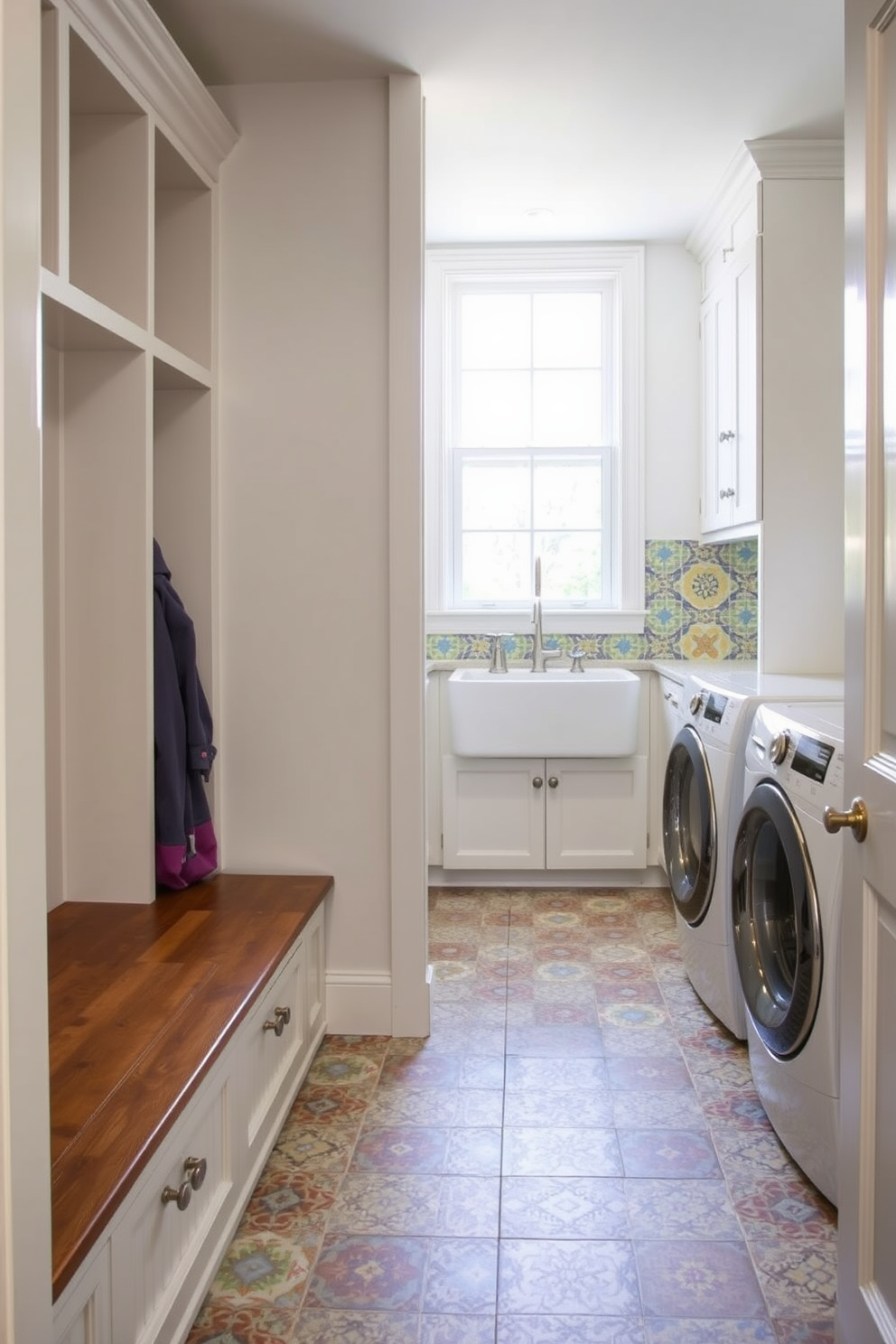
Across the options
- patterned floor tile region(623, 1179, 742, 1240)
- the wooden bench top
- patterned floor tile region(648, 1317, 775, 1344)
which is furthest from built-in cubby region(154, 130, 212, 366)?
patterned floor tile region(648, 1317, 775, 1344)

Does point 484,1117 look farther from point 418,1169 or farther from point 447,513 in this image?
point 447,513

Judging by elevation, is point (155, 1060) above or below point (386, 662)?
below

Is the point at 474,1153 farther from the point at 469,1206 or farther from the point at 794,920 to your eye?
the point at 794,920

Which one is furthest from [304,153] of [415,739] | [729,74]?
[415,739]

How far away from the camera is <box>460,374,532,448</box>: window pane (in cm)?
471

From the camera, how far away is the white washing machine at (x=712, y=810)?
2.84 meters

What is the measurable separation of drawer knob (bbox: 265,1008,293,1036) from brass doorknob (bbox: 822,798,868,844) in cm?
132

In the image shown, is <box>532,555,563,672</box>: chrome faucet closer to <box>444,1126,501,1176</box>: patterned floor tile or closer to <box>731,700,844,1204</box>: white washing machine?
<box>731,700,844,1204</box>: white washing machine

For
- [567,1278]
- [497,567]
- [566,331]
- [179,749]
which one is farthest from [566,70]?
[567,1278]

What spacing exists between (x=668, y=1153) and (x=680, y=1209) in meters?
0.22

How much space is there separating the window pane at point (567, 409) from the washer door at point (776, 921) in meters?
2.48

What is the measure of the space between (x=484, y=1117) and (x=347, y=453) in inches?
65.9

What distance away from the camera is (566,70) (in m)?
2.94

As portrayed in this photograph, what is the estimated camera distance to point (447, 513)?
15.5 feet
